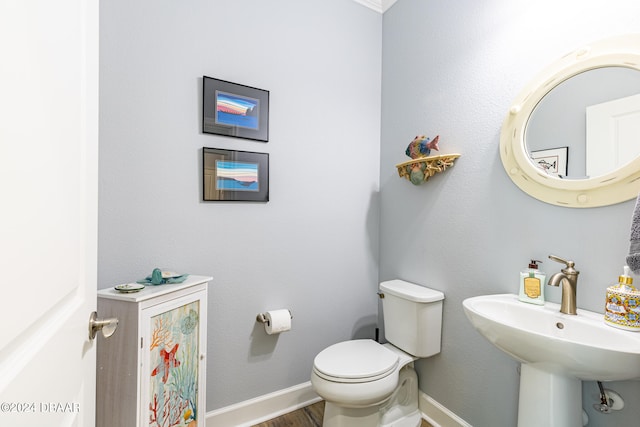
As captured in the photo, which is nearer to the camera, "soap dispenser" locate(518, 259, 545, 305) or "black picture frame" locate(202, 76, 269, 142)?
"soap dispenser" locate(518, 259, 545, 305)

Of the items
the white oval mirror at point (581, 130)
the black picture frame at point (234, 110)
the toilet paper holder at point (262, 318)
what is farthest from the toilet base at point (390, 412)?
the black picture frame at point (234, 110)

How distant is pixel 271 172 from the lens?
5.44ft

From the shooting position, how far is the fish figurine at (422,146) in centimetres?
158

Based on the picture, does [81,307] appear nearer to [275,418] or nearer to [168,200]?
[168,200]

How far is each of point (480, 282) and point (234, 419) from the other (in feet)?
4.94

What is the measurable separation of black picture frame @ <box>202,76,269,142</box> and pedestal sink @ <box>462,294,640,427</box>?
1365 millimetres

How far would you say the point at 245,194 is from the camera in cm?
157

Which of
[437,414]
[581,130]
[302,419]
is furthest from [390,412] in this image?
[581,130]

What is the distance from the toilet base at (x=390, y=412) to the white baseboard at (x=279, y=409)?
8cm

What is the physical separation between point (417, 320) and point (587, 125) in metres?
1.13

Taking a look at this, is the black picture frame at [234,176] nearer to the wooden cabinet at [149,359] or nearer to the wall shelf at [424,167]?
the wooden cabinet at [149,359]

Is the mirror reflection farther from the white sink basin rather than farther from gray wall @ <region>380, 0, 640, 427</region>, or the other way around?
the white sink basin

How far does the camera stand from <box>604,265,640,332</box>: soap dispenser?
871mm

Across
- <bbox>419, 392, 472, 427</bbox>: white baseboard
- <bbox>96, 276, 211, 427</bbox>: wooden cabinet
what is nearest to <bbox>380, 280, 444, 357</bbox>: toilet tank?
<bbox>419, 392, 472, 427</bbox>: white baseboard
